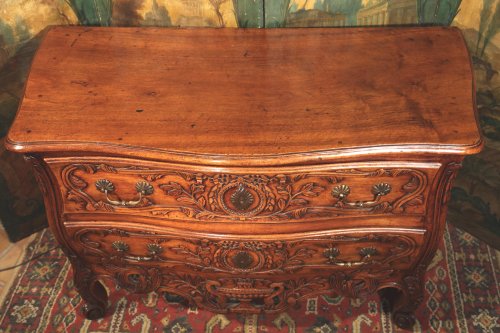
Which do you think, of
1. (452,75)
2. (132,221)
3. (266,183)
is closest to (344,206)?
(266,183)

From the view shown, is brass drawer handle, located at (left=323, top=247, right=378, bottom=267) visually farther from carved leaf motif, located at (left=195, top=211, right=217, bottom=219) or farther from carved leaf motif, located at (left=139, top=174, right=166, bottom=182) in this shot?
carved leaf motif, located at (left=139, top=174, right=166, bottom=182)

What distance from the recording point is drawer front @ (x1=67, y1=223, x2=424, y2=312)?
151cm

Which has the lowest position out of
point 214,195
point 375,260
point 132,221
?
point 375,260

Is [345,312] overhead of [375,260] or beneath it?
beneath

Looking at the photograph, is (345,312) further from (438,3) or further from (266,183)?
(438,3)

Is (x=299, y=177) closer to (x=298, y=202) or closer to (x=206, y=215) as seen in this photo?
(x=298, y=202)

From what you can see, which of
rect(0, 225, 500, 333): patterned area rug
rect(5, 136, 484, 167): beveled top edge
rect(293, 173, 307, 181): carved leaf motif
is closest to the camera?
rect(5, 136, 484, 167): beveled top edge

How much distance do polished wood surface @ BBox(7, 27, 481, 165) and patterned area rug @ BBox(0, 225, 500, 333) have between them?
3.06 feet

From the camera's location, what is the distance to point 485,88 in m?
1.79

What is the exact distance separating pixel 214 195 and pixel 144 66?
43 cm

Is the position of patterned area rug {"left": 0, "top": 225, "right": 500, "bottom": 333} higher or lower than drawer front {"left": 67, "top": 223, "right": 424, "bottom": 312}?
lower

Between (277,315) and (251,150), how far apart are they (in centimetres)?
96

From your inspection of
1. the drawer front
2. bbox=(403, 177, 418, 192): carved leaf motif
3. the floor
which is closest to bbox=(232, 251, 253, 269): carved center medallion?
the drawer front

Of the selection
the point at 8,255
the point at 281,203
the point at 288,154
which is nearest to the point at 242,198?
the point at 281,203
